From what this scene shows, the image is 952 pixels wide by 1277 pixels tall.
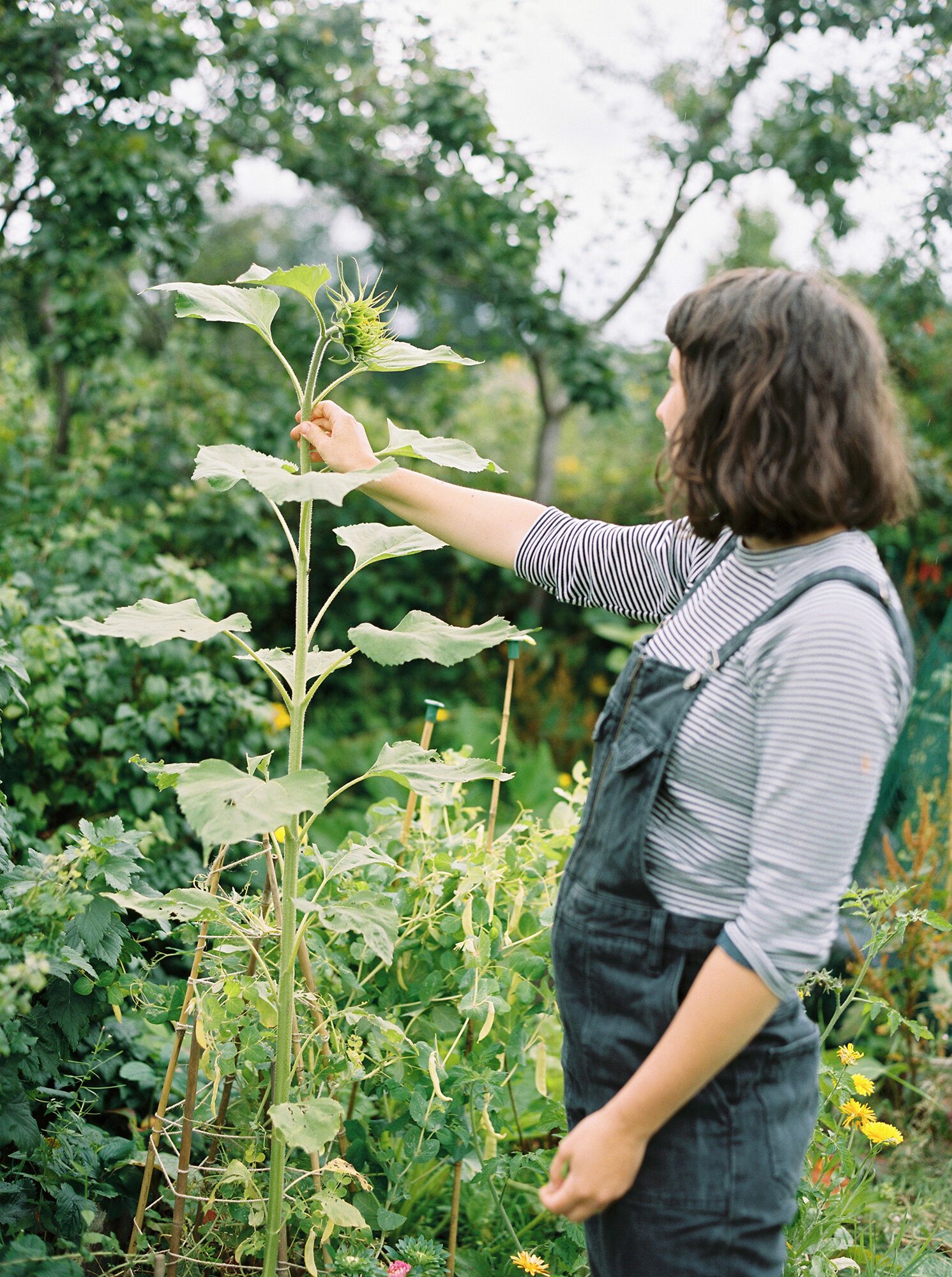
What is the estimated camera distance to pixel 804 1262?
1.61 metres

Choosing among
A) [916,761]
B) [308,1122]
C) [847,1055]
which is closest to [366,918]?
[308,1122]

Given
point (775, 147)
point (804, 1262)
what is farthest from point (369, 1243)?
point (775, 147)

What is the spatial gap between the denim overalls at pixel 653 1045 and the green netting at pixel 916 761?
2.04 metres

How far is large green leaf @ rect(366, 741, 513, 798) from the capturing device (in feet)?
4.13

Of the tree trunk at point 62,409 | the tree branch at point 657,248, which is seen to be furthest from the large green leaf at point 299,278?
the tree branch at point 657,248

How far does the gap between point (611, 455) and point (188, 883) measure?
374 cm

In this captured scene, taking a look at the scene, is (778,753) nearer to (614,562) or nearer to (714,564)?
(714,564)

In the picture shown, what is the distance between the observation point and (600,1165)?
981 millimetres

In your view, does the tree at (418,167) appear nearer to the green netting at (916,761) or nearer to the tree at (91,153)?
the tree at (91,153)

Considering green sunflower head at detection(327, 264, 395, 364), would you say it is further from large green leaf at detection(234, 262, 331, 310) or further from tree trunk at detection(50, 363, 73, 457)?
tree trunk at detection(50, 363, 73, 457)

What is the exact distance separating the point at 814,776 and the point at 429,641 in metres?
0.53

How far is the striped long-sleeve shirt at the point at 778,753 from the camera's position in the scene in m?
0.91

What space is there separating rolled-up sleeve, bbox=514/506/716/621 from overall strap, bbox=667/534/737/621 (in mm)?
116

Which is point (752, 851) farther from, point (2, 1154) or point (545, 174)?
point (545, 174)
